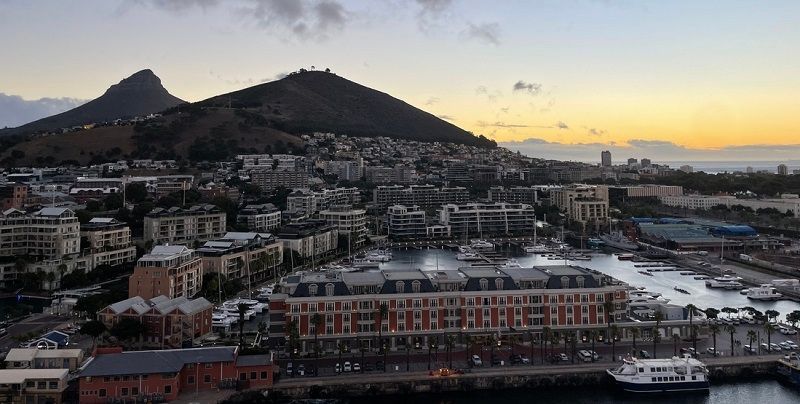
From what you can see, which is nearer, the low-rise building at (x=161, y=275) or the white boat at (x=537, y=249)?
the low-rise building at (x=161, y=275)

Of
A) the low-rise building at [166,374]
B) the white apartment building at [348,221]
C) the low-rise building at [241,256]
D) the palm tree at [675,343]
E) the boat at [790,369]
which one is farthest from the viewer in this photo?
the white apartment building at [348,221]

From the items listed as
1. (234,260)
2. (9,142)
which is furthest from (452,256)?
(9,142)

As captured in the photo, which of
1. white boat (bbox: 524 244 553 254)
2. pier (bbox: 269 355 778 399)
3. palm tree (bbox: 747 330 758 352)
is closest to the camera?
pier (bbox: 269 355 778 399)

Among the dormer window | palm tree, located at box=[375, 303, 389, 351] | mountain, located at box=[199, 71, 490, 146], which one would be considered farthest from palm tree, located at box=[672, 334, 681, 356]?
mountain, located at box=[199, 71, 490, 146]

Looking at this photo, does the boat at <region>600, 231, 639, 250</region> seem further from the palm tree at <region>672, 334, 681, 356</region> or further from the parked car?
the parked car

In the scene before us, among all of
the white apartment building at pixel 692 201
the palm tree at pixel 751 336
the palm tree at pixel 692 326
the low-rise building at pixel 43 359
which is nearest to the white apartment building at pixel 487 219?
the white apartment building at pixel 692 201

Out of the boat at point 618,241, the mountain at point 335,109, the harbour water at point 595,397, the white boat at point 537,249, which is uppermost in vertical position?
the mountain at point 335,109

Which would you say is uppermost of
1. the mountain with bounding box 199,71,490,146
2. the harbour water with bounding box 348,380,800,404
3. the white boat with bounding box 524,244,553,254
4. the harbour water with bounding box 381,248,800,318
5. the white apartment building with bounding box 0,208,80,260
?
the mountain with bounding box 199,71,490,146

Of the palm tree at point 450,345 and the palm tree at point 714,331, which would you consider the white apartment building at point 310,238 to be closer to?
the palm tree at point 450,345
